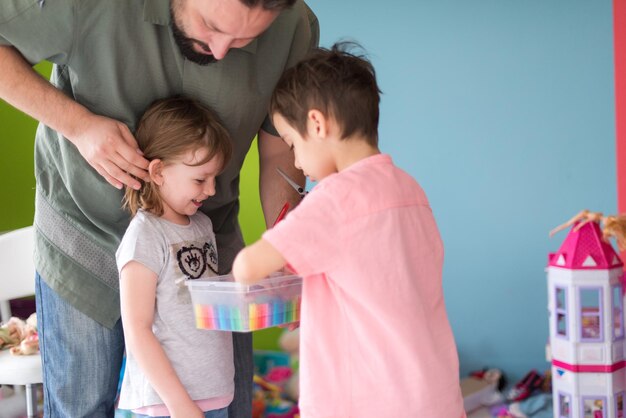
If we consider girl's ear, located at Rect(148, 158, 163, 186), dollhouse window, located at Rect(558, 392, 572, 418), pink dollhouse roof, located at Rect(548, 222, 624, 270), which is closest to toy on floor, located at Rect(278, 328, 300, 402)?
dollhouse window, located at Rect(558, 392, 572, 418)

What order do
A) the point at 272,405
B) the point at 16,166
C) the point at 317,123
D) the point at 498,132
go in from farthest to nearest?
1. the point at 16,166
2. the point at 498,132
3. the point at 272,405
4. the point at 317,123

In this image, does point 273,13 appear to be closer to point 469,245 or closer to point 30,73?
point 30,73

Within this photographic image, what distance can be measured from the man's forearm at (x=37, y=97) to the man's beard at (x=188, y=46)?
22 centimetres

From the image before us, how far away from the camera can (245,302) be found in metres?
1.47

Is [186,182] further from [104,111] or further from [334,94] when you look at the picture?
[334,94]

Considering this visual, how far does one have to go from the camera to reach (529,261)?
334cm

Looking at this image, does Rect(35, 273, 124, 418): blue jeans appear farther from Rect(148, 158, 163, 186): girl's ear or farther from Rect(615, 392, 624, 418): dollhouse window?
Rect(615, 392, 624, 418): dollhouse window

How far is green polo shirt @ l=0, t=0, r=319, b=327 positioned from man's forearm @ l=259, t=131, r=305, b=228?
61 mm

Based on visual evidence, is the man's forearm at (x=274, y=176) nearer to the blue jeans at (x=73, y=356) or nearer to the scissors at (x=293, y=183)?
the scissors at (x=293, y=183)

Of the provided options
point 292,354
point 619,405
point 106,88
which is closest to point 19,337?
point 292,354

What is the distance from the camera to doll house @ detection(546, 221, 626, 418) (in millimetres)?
2717

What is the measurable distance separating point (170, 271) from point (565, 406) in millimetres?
1828

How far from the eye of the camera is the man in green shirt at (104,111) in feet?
5.07

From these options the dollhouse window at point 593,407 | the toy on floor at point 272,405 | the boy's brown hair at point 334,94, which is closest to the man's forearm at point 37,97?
the boy's brown hair at point 334,94
